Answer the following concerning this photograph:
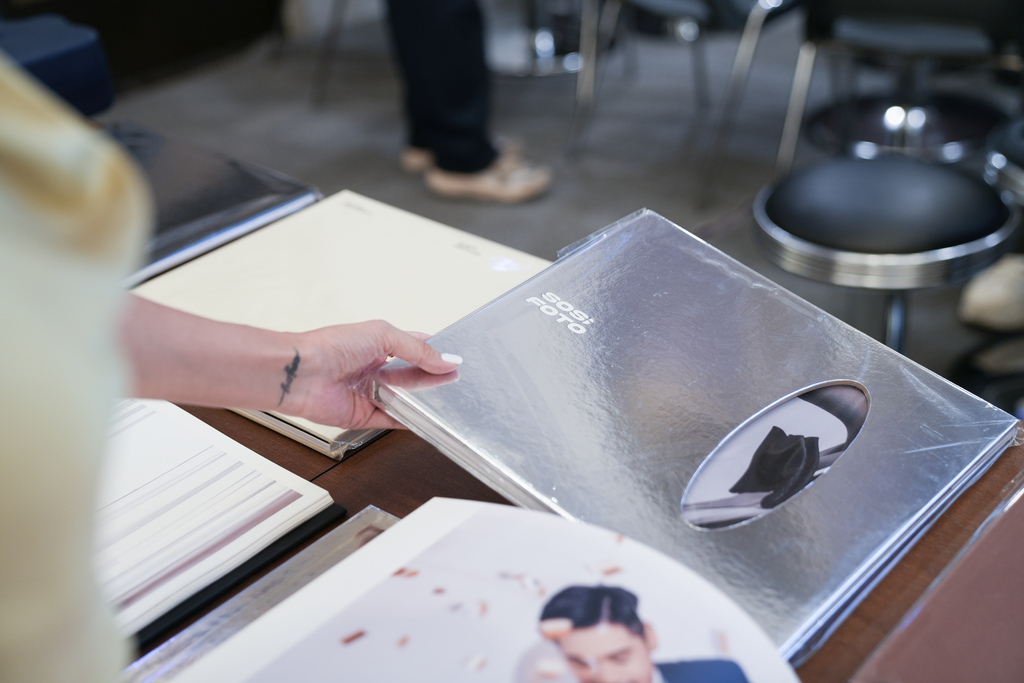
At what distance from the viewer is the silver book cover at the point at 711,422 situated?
17.6 inches

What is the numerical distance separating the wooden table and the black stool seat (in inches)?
20.0

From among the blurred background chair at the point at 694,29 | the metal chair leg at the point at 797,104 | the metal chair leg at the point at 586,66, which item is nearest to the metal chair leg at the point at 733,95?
the blurred background chair at the point at 694,29

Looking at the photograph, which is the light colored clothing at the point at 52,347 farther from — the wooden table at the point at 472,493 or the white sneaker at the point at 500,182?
the white sneaker at the point at 500,182

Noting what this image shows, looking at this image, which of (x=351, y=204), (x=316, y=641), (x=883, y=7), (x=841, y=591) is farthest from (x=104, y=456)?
(x=883, y=7)

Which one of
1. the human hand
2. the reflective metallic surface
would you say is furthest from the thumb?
the reflective metallic surface

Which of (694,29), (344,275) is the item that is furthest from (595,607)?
(694,29)

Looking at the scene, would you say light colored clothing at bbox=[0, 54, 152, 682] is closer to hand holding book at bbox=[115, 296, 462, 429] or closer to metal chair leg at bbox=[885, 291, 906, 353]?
hand holding book at bbox=[115, 296, 462, 429]

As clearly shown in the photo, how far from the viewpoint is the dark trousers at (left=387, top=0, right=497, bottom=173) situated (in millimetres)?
2094

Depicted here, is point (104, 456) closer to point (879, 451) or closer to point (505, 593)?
point (505, 593)

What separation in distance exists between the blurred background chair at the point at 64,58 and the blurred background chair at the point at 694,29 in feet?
4.31

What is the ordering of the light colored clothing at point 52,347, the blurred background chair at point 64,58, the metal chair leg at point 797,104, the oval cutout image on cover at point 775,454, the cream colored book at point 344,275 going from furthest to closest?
the metal chair leg at point 797,104, the blurred background chair at point 64,58, the cream colored book at point 344,275, the oval cutout image on cover at point 775,454, the light colored clothing at point 52,347

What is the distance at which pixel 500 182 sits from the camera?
2301 mm

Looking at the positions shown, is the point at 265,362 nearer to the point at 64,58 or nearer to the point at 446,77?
the point at 64,58

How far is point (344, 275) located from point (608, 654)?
443 mm
